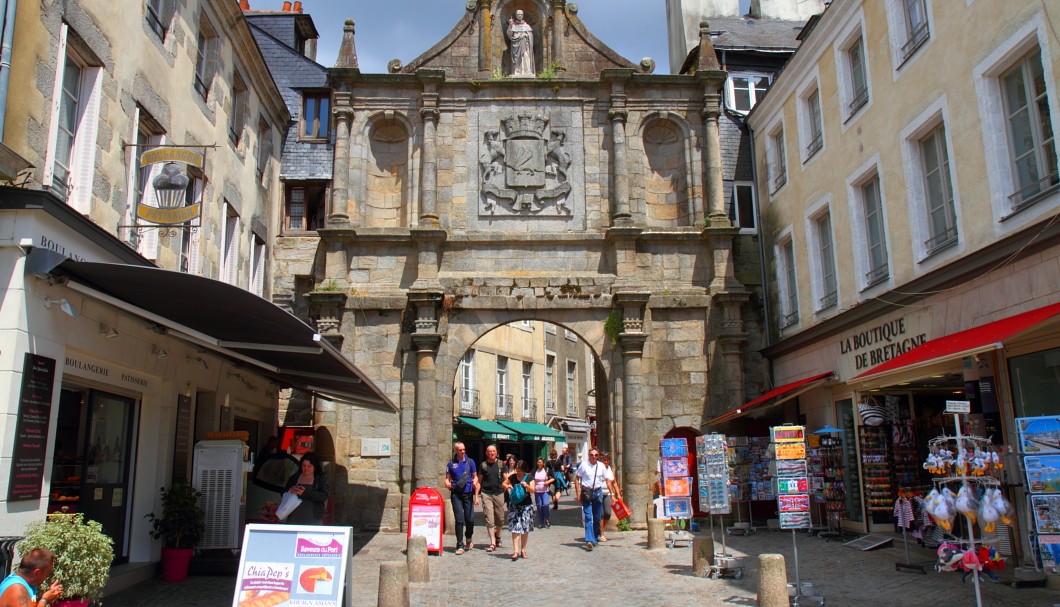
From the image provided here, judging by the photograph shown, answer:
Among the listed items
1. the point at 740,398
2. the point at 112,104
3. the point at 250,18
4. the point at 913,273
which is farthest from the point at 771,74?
the point at 112,104

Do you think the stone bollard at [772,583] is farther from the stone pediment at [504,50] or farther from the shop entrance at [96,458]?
the stone pediment at [504,50]

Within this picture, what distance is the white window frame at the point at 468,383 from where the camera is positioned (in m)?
25.4

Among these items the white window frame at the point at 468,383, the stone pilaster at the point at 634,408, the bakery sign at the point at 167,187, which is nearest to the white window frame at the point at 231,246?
the bakery sign at the point at 167,187

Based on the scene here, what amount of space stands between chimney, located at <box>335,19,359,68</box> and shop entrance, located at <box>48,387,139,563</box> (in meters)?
8.44

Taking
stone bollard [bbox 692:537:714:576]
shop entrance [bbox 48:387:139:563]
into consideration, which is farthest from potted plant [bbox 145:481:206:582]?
stone bollard [bbox 692:537:714:576]

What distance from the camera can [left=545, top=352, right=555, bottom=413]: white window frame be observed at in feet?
104

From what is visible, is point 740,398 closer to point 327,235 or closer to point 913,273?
point 913,273

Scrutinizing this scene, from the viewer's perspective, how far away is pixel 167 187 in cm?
865

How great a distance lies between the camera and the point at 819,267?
13500 mm

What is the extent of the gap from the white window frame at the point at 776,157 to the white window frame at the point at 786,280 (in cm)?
102

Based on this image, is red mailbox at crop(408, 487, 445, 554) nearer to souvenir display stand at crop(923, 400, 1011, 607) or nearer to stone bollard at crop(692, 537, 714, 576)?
stone bollard at crop(692, 537, 714, 576)

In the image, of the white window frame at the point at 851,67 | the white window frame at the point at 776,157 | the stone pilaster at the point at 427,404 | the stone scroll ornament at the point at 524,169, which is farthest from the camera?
the stone scroll ornament at the point at 524,169

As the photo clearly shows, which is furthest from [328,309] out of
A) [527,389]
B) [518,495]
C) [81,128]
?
[527,389]

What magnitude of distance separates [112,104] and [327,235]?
261 inches
